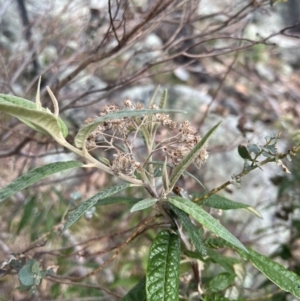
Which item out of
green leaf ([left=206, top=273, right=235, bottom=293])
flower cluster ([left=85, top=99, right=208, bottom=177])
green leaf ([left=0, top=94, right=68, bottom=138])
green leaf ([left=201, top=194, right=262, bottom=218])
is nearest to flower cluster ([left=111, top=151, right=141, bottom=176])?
flower cluster ([left=85, top=99, right=208, bottom=177])

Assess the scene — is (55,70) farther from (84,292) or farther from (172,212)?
(172,212)

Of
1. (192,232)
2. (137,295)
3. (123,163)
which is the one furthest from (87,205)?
(137,295)

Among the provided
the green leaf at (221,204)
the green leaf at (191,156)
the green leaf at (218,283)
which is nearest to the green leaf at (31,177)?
the green leaf at (191,156)

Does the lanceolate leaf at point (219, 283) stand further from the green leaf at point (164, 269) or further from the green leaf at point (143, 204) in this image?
the green leaf at point (143, 204)

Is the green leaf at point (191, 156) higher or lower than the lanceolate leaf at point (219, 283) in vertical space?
higher

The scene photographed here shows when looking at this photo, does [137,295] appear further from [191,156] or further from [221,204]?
[191,156]
